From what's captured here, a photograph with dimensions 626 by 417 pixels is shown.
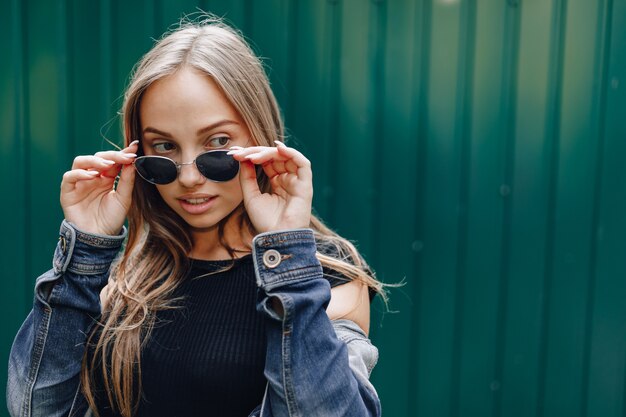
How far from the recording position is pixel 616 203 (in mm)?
2443

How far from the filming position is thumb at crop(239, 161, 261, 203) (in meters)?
1.42

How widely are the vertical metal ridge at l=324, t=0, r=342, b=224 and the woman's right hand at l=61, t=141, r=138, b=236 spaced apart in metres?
1.06

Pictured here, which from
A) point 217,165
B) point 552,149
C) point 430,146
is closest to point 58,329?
point 217,165

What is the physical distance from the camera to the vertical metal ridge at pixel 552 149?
7.86 ft

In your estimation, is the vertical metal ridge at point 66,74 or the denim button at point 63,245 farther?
the vertical metal ridge at point 66,74

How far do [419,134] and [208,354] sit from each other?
4.89ft

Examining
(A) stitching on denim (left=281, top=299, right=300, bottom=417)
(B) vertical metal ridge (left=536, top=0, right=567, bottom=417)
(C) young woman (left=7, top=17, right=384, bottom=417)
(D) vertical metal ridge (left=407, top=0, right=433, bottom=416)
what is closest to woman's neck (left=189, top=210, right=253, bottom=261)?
(C) young woman (left=7, top=17, right=384, bottom=417)

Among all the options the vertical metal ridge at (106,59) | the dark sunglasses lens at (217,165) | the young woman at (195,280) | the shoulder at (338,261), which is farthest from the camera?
the vertical metal ridge at (106,59)

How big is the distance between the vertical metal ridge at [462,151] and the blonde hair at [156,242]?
935 mm

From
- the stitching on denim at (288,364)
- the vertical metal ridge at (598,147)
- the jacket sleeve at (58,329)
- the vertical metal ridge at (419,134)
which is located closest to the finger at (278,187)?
the stitching on denim at (288,364)

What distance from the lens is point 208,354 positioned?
1358 millimetres

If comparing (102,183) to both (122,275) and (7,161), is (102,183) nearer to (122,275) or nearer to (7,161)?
(122,275)

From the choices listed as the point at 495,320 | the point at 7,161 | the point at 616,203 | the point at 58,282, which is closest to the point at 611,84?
the point at 616,203

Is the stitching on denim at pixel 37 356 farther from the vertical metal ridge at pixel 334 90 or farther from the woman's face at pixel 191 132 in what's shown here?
the vertical metal ridge at pixel 334 90
